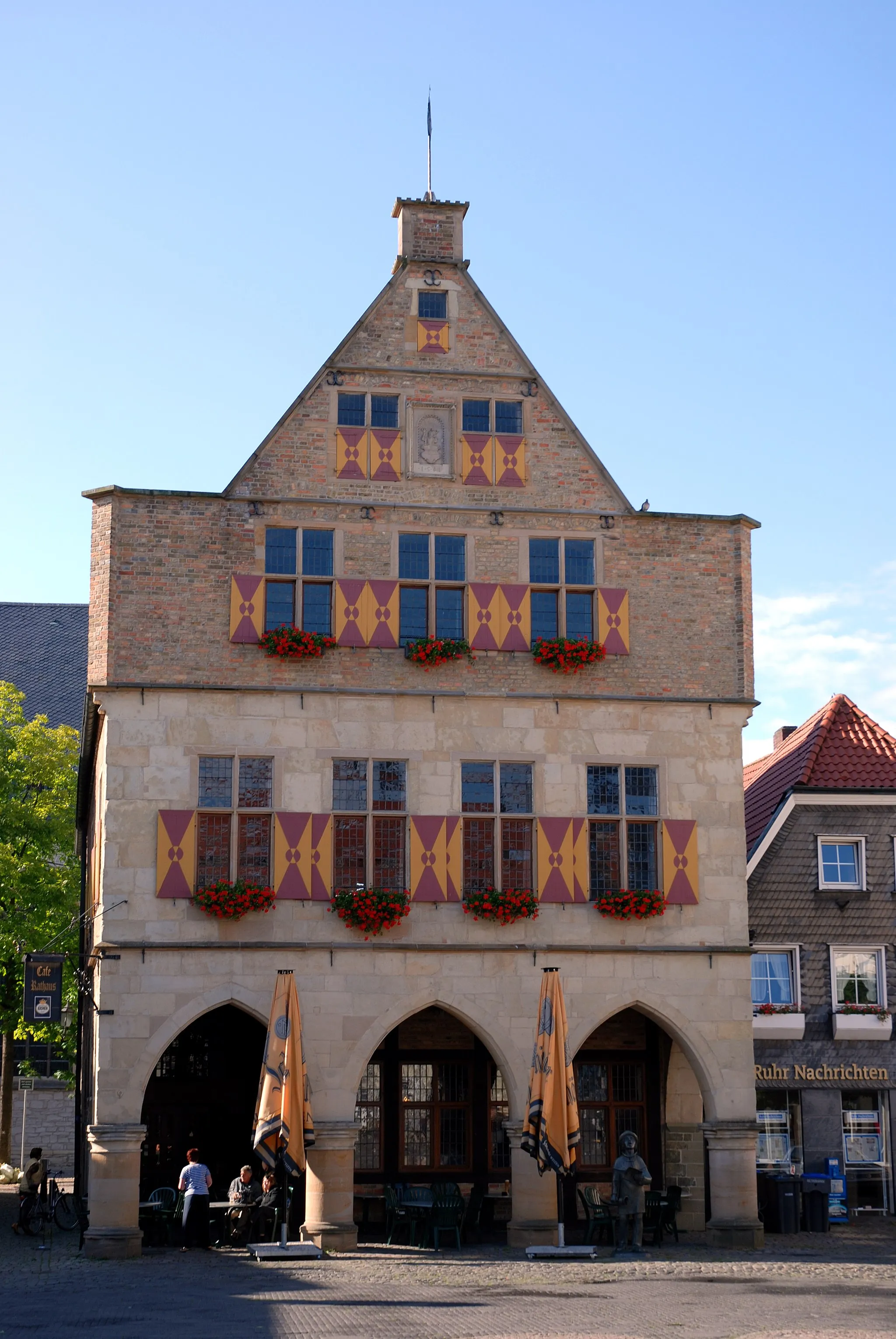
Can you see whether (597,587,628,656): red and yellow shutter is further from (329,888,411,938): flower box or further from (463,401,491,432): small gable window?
(329,888,411,938): flower box

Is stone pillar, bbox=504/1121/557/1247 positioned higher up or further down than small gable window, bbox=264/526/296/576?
further down

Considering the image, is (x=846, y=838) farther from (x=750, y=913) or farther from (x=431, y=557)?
(x=431, y=557)

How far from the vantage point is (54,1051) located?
3812 cm

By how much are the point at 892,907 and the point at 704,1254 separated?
7.93 metres

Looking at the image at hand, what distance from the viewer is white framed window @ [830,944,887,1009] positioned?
93.1 ft

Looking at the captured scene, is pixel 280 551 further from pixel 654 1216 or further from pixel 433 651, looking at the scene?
pixel 654 1216

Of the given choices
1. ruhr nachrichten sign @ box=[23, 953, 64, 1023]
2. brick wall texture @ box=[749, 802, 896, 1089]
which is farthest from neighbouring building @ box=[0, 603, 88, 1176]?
brick wall texture @ box=[749, 802, 896, 1089]

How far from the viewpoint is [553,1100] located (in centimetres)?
2194

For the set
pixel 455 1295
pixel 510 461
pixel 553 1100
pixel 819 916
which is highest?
pixel 510 461

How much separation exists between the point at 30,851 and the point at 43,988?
1387cm

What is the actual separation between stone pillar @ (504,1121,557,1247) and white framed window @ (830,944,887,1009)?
Answer: 6.89m

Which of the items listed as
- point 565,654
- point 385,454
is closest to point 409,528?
point 385,454

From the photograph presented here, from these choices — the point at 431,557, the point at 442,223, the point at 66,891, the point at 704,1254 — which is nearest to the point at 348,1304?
→ the point at 704,1254

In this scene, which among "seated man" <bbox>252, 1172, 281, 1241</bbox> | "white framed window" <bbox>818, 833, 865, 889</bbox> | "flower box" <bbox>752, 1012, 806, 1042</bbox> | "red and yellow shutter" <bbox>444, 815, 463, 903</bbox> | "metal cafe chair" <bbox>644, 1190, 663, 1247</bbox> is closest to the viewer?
"seated man" <bbox>252, 1172, 281, 1241</bbox>
